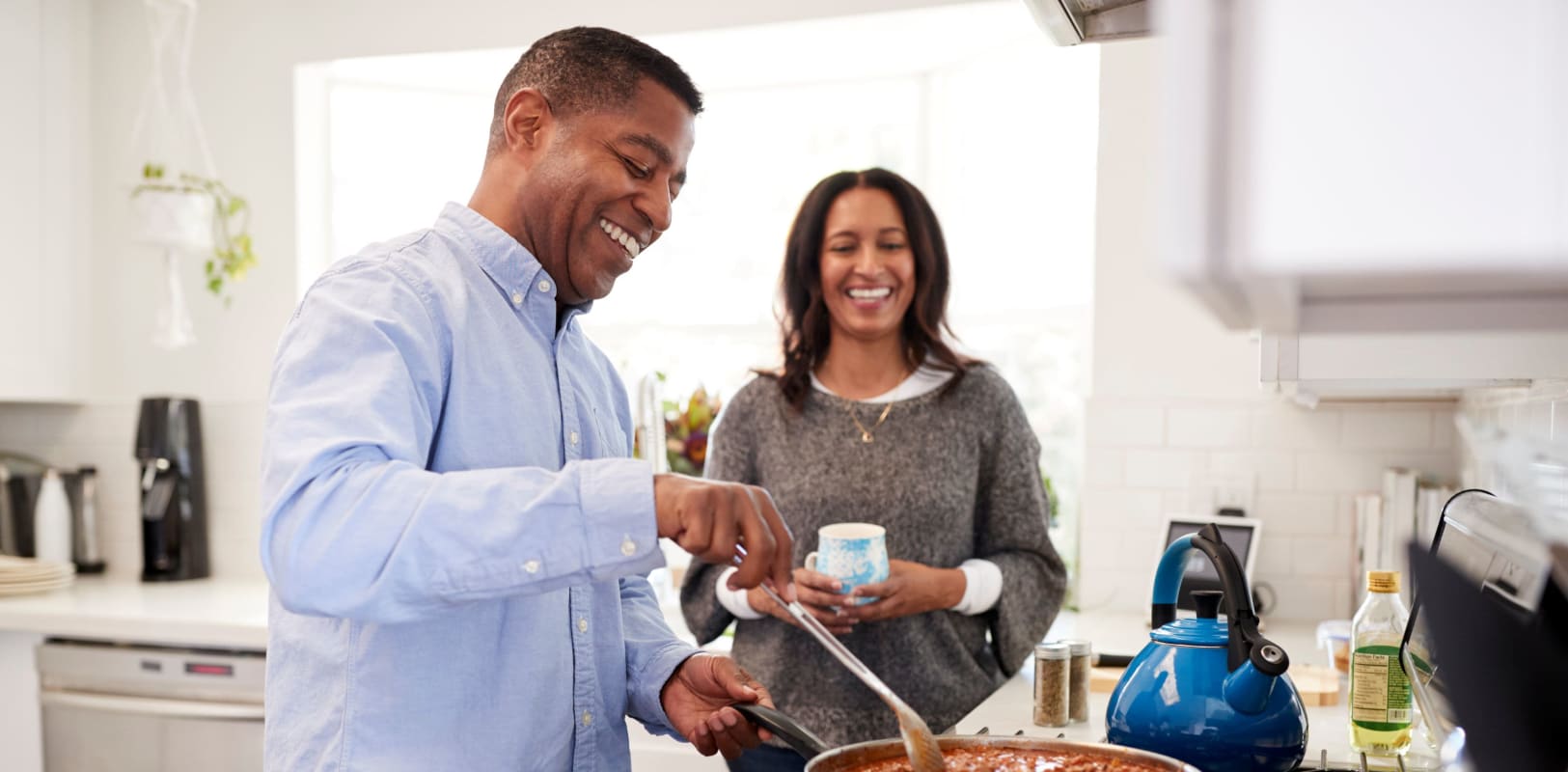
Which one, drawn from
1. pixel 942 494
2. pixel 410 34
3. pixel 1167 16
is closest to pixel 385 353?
pixel 1167 16

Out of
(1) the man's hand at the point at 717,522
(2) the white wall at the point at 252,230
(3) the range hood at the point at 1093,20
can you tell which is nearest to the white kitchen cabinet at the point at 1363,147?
(1) the man's hand at the point at 717,522

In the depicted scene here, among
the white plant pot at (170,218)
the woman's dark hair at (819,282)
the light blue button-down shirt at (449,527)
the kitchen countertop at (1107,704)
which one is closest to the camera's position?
the light blue button-down shirt at (449,527)

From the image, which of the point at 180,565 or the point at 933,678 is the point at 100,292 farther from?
the point at 933,678

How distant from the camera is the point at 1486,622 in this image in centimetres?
58

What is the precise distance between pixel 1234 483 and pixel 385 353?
93.0 inches

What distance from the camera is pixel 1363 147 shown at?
0.52 metres

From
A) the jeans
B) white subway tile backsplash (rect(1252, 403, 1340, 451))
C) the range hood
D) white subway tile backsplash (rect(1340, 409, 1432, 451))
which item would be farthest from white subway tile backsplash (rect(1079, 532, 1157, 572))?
the range hood

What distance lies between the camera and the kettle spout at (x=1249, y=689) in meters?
1.33

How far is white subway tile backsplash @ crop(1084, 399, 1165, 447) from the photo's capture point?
3.10 metres

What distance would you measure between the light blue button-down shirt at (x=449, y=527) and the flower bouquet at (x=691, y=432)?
6.13 ft

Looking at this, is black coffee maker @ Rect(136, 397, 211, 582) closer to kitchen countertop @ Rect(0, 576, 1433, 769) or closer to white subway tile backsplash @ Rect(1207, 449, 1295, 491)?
kitchen countertop @ Rect(0, 576, 1433, 769)

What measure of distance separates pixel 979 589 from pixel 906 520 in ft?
0.57

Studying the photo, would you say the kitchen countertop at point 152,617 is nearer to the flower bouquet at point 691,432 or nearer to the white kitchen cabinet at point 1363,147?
the flower bouquet at point 691,432

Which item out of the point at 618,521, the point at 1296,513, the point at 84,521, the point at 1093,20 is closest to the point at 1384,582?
the point at 1093,20
